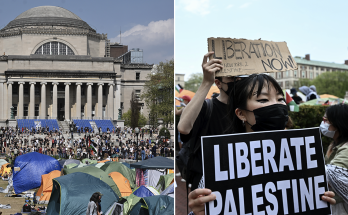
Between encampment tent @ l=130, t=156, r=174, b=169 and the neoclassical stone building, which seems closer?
encampment tent @ l=130, t=156, r=174, b=169

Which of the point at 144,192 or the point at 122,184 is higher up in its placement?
the point at 144,192

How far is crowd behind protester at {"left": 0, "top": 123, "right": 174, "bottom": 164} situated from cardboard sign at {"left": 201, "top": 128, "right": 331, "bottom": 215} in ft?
40.4

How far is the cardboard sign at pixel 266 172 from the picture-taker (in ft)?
5.08

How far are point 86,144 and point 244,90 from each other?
15.3 meters

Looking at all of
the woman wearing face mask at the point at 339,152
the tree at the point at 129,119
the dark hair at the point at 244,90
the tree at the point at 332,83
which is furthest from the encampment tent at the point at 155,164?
the tree at the point at 332,83

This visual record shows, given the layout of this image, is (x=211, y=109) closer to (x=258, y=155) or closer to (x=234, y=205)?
(x=258, y=155)

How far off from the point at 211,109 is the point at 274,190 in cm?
63

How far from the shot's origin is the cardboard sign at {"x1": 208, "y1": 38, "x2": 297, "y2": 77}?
1846 mm

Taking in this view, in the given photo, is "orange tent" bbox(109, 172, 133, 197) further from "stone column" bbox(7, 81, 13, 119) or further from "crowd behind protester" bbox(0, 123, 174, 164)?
"stone column" bbox(7, 81, 13, 119)

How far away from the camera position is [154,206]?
733cm

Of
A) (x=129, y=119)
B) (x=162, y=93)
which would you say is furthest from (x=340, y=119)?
(x=129, y=119)

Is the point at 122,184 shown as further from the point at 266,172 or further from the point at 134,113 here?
the point at 266,172

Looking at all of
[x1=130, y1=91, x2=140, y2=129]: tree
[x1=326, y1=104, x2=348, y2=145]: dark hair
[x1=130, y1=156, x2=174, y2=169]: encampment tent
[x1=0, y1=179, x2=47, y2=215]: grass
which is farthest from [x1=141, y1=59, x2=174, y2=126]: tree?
[x1=326, y1=104, x2=348, y2=145]: dark hair

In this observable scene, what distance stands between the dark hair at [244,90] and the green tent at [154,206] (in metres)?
5.81
